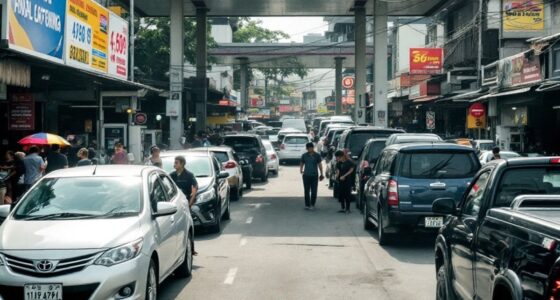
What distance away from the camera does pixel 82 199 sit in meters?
9.09

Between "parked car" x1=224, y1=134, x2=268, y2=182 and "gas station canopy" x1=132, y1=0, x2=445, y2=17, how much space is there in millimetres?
16486

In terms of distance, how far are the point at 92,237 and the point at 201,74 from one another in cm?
3742

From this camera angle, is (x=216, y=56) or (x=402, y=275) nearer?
(x=402, y=275)

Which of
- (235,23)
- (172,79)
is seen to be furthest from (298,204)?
(235,23)

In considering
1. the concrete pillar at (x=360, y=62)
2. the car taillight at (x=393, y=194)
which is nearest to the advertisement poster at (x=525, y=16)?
the concrete pillar at (x=360, y=62)

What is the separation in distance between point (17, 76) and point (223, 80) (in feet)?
209

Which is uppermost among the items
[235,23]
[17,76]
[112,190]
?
[235,23]

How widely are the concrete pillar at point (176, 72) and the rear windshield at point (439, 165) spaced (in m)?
25.1

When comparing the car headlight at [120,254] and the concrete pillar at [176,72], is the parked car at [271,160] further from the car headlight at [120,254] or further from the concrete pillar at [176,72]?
the car headlight at [120,254]

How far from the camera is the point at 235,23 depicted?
3649 inches

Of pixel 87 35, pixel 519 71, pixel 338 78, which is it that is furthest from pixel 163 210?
pixel 338 78

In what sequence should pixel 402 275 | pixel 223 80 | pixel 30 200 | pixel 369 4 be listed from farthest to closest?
pixel 223 80, pixel 369 4, pixel 402 275, pixel 30 200

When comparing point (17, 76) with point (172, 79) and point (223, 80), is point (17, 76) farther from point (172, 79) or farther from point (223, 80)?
point (223, 80)

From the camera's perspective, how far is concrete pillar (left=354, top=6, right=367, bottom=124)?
4653cm
